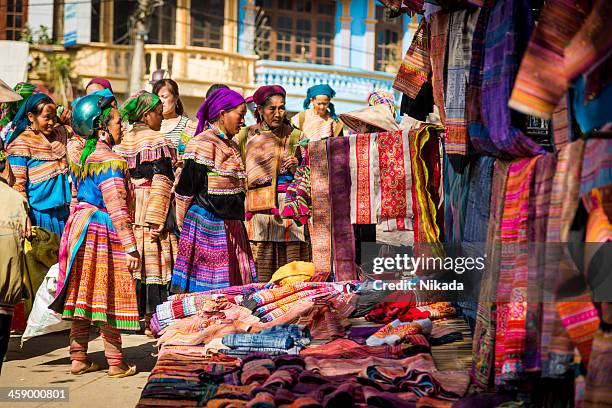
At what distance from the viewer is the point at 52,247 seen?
9.54 meters

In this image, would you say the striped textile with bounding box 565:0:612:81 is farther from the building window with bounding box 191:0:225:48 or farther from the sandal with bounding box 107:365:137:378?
the building window with bounding box 191:0:225:48

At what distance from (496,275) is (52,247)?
5.88 meters

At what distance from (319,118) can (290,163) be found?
2287 mm

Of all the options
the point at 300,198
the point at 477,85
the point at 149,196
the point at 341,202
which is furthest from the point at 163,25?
the point at 477,85

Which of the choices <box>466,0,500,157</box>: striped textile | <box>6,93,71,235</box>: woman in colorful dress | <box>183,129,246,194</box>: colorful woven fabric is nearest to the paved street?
<box>6,93,71,235</box>: woman in colorful dress

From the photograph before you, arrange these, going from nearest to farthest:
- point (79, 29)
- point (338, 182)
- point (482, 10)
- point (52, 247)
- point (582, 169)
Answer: point (582, 169), point (482, 10), point (338, 182), point (52, 247), point (79, 29)

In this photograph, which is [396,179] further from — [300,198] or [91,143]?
[91,143]

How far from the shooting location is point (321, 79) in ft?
99.1

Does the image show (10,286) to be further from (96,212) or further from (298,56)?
(298,56)

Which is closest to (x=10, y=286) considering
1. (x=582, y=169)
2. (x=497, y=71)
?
(x=497, y=71)

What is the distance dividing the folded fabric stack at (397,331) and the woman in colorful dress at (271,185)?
3.29 meters

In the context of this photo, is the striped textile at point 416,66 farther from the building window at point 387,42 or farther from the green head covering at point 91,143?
the building window at point 387,42

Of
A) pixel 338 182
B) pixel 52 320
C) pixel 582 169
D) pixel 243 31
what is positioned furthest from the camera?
pixel 243 31

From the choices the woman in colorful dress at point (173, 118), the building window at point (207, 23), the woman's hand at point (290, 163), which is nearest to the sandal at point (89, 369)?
A: the woman's hand at point (290, 163)
